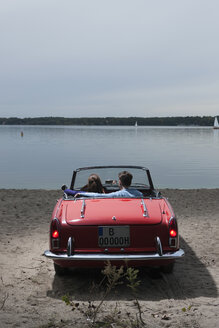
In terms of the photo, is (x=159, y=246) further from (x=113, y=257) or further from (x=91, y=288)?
(x=91, y=288)

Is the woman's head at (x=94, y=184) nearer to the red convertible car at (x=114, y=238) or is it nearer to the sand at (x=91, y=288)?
the red convertible car at (x=114, y=238)

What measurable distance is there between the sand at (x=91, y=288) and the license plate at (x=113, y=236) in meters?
0.59

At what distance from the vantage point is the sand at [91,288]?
3.97m

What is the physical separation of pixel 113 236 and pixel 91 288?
0.82m

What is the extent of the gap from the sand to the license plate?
59 centimetres

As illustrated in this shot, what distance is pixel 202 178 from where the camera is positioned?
2622 cm

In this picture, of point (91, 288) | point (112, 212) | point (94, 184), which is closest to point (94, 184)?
point (94, 184)

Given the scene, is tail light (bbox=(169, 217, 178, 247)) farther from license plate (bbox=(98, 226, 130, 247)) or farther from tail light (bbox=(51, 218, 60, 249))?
tail light (bbox=(51, 218, 60, 249))

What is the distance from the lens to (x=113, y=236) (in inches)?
196

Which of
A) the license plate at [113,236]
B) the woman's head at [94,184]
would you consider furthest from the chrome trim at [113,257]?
the woman's head at [94,184]

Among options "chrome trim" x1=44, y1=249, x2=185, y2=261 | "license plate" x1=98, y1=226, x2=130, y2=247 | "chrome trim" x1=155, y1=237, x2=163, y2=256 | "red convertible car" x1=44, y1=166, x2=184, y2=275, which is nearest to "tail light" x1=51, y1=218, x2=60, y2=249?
"red convertible car" x1=44, y1=166, x2=184, y2=275

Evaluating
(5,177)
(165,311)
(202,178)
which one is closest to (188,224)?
(165,311)

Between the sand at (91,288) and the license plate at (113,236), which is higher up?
the license plate at (113,236)

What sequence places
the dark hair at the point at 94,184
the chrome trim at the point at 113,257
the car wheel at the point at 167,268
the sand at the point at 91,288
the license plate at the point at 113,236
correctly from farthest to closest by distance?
the dark hair at the point at 94,184, the car wheel at the point at 167,268, the license plate at the point at 113,236, the chrome trim at the point at 113,257, the sand at the point at 91,288
